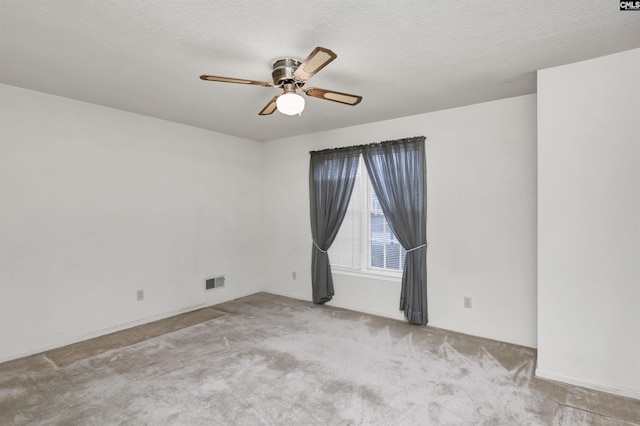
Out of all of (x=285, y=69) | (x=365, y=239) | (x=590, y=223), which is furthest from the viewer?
(x=365, y=239)

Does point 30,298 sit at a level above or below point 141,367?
above

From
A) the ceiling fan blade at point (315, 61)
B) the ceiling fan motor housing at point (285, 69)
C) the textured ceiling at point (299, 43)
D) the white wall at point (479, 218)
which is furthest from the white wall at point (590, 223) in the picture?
the ceiling fan motor housing at point (285, 69)

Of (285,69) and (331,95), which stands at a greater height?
(285,69)

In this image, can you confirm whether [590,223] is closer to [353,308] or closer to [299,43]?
[299,43]

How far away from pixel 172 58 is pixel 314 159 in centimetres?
264

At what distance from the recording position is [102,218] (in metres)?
3.68

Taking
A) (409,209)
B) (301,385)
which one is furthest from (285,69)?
(301,385)

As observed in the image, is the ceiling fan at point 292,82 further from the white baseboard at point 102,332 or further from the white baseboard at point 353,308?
the white baseboard at point 102,332

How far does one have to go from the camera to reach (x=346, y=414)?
7.36ft

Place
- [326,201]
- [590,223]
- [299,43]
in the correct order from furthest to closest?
1. [326,201]
2. [590,223]
3. [299,43]

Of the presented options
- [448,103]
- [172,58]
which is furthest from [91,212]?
[448,103]

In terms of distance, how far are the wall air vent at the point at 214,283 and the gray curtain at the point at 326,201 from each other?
136 cm

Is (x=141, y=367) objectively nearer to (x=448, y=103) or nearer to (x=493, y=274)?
(x=493, y=274)

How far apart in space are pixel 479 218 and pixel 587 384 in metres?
1.67
